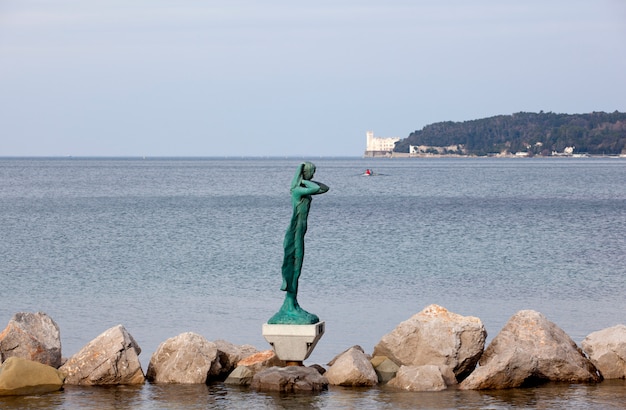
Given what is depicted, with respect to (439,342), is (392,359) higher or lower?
lower

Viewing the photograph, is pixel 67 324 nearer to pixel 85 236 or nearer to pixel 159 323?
pixel 159 323

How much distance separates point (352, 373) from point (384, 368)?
2.77ft

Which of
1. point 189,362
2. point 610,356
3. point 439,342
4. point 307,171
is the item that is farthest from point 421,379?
point 307,171

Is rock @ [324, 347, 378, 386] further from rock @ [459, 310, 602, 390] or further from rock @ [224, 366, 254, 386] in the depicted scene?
rock @ [459, 310, 602, 390]

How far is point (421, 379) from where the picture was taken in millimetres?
15711

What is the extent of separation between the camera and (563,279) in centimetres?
3309

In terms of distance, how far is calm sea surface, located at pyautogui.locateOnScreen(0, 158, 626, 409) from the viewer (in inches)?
611

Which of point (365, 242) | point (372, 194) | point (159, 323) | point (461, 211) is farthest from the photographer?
point (372, 194)

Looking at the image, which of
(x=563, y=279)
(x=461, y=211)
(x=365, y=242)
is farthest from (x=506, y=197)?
(x=563, y=279)

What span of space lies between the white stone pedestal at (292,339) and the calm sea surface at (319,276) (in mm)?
1004

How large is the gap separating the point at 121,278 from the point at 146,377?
17185 millimetres

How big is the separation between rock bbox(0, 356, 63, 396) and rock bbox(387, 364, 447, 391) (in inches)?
192

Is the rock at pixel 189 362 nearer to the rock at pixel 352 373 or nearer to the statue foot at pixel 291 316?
the statue foot at pixel 291 316

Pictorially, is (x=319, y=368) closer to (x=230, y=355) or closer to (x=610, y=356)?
(x=230, y=355)
